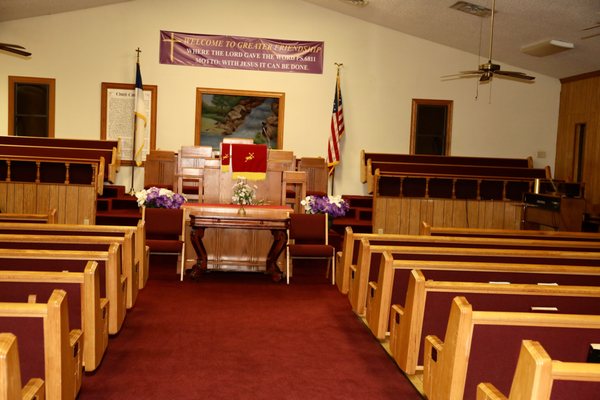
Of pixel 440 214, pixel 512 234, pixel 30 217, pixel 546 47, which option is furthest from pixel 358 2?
pixel 30 217

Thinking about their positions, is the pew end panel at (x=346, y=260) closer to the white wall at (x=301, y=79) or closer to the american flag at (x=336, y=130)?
the american flag at (x=336, y=130)

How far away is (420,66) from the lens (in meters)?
12.7

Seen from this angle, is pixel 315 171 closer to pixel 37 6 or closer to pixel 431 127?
pixel 431 127

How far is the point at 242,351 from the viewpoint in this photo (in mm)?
4730

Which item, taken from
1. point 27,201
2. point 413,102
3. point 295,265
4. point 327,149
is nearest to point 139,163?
point 27,201

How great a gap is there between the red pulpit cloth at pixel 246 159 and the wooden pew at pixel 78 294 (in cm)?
414

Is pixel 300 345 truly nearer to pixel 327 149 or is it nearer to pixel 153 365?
pixel 153 365

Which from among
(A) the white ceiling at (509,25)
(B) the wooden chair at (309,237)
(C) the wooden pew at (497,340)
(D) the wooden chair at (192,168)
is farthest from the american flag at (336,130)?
(C) the wooden pew at (497,340)

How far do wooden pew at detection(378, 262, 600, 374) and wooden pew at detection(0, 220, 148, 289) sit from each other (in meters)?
2.14

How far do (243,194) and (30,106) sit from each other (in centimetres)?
623

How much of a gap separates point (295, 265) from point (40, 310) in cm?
605

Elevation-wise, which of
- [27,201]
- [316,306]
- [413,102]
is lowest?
[316,306]

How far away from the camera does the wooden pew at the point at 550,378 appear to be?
1927 millimetres

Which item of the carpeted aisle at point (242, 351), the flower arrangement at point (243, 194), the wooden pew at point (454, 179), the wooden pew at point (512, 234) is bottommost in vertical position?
the carpeted aisle at point (242, 351)
